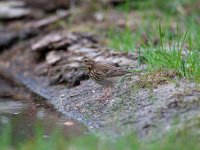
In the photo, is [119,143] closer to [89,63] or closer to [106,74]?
[106,74]

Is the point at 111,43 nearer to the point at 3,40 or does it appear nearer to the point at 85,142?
the point at 3,40

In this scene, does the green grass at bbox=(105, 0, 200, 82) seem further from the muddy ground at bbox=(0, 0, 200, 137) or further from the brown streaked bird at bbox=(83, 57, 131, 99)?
the brown streaked bird at bbox=(83, 57, 131, 99)

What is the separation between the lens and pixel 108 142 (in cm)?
533

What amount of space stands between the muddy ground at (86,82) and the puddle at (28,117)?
0.16m

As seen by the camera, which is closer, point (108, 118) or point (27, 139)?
point (27, 139)

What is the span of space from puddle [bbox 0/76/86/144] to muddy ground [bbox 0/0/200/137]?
165 millimetres

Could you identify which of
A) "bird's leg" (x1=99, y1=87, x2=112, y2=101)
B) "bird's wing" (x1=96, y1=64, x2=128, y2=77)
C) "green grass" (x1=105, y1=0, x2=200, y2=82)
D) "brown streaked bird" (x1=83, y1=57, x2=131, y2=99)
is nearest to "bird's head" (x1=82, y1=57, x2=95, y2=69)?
"brown streaked bird" (x1=83, y1=57, x2=131, y2=99)

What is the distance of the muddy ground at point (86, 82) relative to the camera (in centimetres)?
595

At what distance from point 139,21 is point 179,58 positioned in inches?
162

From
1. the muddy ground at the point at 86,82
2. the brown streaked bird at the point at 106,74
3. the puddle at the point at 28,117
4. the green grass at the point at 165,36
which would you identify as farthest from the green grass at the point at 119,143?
the brown streaked bird at the point at 106,74

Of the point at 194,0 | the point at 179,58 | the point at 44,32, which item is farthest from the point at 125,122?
the point at 194,0

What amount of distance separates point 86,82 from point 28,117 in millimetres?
1556

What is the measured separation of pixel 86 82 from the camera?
847 cm

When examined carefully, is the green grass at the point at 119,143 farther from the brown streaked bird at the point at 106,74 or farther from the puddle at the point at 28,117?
the brown streaked bird at the point at 106,74
